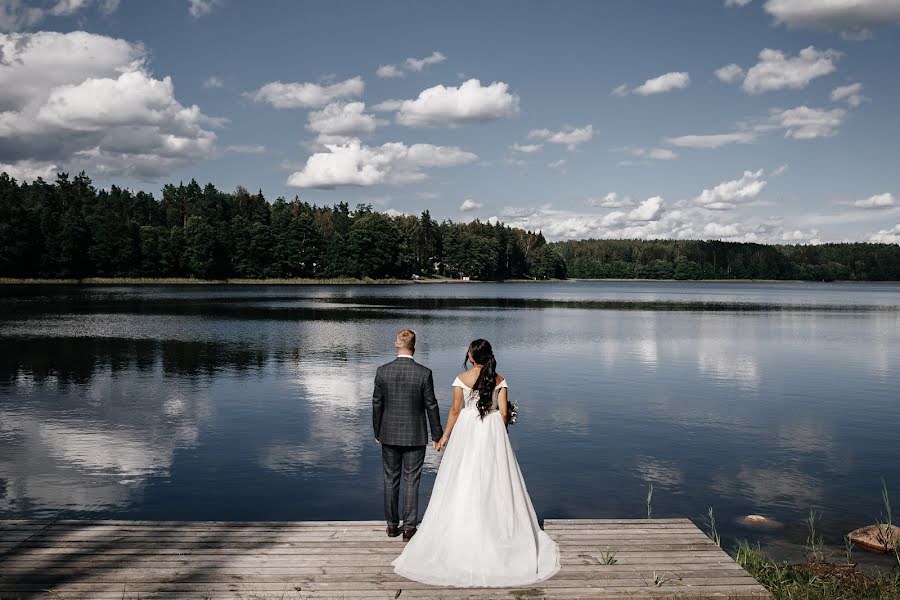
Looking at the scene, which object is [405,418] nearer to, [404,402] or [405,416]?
[405,416]

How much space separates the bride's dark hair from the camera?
29.2 feet

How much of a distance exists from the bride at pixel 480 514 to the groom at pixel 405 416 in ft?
2.52

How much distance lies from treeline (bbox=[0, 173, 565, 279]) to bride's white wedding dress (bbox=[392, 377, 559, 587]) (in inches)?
5326

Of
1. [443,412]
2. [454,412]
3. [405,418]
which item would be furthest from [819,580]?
[443,412]

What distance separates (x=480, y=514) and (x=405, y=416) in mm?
1818

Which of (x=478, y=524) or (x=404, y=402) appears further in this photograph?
(x=404, y=402)

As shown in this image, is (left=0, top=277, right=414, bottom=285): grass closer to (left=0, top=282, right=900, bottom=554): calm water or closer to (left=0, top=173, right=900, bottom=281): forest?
(left=0, top=173, right=900, bottom=281): forest

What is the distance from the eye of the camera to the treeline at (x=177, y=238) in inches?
5221

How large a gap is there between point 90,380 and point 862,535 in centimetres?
2815

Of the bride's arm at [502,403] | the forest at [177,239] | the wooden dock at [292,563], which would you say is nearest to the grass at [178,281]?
the forest at [177,239]

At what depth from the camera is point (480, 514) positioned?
28.3 ft

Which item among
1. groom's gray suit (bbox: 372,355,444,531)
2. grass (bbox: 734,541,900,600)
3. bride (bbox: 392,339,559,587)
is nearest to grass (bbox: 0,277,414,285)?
groom's gray suit (bbox: 372,355,444,531)

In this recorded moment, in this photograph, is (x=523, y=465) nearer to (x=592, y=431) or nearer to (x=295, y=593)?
(x=592, y=431)

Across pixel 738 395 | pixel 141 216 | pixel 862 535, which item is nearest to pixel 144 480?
Result: pixel 862 535
